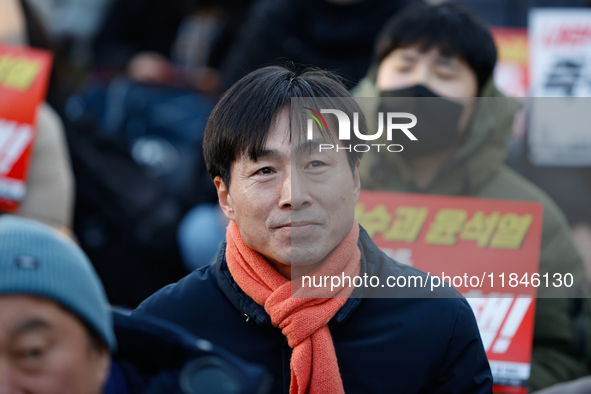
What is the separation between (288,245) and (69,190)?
1816 millimetres

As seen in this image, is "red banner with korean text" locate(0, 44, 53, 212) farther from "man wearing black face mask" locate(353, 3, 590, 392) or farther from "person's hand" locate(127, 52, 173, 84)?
"person's hand" locate(127, 52, 173, 84)

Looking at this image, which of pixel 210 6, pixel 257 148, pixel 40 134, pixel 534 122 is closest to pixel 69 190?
pixel 40 134

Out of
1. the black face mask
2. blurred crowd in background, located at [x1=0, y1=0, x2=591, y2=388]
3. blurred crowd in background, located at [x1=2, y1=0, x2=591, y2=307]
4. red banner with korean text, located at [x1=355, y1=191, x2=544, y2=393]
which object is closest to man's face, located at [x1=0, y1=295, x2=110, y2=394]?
red banner with korean text, located at [x1=355, y1=191, x2=544, y2=393]

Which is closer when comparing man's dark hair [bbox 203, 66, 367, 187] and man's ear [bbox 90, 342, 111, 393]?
man's ear [bbox 90, 342, 111, 393]

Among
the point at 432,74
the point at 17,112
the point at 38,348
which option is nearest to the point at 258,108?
the point at 38,348

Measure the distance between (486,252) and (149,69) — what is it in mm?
3429

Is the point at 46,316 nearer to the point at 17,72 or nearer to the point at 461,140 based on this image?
the point at 461,140

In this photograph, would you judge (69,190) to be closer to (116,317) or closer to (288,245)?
(116,317)

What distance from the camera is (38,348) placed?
1.23 metres

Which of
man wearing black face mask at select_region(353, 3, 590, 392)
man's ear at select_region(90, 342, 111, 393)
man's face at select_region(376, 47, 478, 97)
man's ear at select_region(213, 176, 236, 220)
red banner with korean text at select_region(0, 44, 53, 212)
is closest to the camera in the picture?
man's ear at select_region(90, 342, 111, 393)

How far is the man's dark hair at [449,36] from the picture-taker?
2.48m

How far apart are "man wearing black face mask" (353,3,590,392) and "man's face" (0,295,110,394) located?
124 centimetres

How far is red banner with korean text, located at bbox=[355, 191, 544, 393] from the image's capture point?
1.98 metres

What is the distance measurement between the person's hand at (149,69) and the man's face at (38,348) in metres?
3.67
